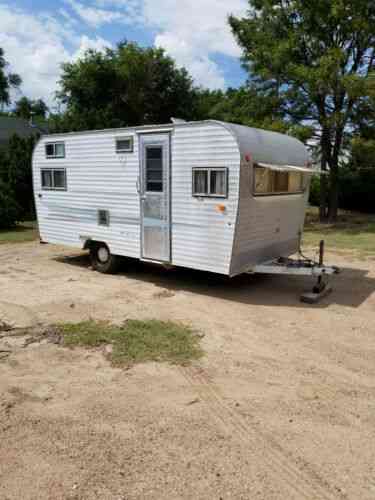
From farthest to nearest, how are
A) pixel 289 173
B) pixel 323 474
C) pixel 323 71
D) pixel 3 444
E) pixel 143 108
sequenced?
pixel 143 108 → pixel 323 71 → pixel 289 173 → pixel 3 444 → pixel 323 474

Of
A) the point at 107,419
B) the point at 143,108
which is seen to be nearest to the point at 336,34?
the point at 143,108

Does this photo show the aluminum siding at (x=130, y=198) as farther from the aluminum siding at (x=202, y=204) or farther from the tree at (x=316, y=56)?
the tree at (x=316, y=56)

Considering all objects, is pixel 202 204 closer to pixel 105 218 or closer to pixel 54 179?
pixel 105 218

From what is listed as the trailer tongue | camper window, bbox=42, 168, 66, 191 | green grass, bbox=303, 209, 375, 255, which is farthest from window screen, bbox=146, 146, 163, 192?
green grass, bbox=303, 209, 375, 255

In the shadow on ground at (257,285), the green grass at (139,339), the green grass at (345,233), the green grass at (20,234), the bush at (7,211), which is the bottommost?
the green grass at (139,339)

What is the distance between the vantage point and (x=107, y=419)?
3.86 meters

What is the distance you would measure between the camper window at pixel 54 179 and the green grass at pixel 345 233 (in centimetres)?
703

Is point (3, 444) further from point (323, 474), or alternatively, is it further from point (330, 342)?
point (330, 342)

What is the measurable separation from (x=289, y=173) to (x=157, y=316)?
12.1 feet

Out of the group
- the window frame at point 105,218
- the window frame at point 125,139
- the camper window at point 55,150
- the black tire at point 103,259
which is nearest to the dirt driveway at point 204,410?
the black tire at point 103,259

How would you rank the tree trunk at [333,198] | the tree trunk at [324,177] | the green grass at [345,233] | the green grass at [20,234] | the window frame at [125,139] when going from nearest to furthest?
the window frame at [125,139] < the green grass at [345,233] < the green grass at [20,234] < the tree trunk at [324,177] < the tree trunk at [333,198]

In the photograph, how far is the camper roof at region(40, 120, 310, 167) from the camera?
6797 mm

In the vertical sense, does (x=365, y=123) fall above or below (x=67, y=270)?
above

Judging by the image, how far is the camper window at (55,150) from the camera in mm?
9518
